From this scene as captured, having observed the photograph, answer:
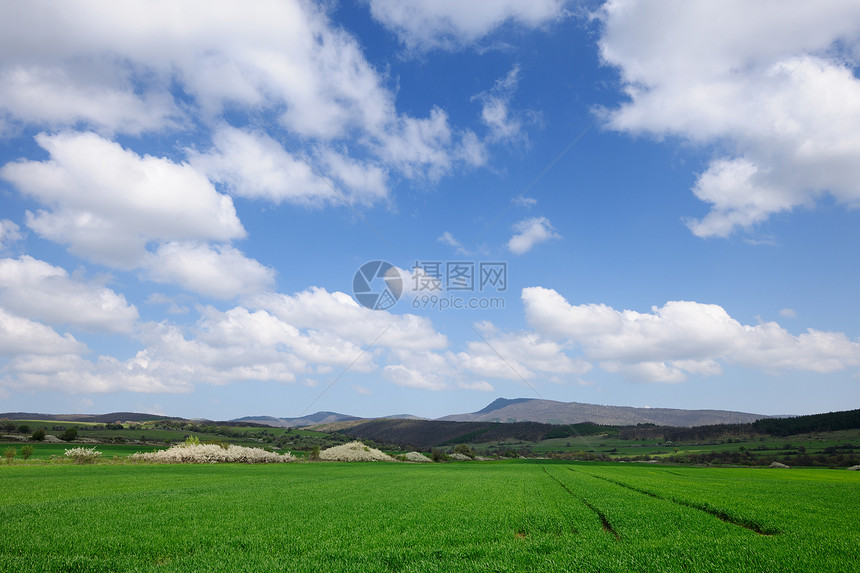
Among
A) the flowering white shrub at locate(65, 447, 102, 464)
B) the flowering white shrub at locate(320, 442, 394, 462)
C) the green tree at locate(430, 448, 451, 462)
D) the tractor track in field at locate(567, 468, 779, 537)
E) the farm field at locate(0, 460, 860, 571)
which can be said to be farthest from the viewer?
the green tree at locate(430, 448, 451, 462)

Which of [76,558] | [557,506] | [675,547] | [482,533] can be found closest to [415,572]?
[482,533]

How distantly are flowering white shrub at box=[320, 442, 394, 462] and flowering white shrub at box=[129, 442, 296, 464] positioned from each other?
36.5 feet

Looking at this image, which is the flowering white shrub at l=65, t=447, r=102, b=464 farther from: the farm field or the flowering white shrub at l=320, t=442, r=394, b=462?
the flowering white shrub at l=320, t=442, r=394, b=462

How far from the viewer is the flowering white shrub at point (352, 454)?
283 ft

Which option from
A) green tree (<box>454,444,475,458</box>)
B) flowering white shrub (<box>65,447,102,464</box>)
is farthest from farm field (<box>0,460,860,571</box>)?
green tree (<box>454,444,475,458</box>)

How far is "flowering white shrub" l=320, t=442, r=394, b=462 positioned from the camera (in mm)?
86188

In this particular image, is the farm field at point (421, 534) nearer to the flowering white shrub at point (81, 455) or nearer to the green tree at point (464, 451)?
the flowering white shrub at point (81, 455)

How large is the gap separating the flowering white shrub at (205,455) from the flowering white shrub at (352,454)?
36.5 feet

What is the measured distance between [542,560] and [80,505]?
61.3ft

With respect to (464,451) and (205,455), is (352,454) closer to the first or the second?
(205,455)

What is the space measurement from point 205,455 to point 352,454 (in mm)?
29392

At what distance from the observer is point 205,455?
65875 millimetres

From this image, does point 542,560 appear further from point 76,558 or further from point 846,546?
point 76,558

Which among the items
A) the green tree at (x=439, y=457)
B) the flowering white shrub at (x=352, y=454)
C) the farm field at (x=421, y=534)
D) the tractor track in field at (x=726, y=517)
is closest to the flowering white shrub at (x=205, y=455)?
the flowering white shrub at (x=352, y=454)
